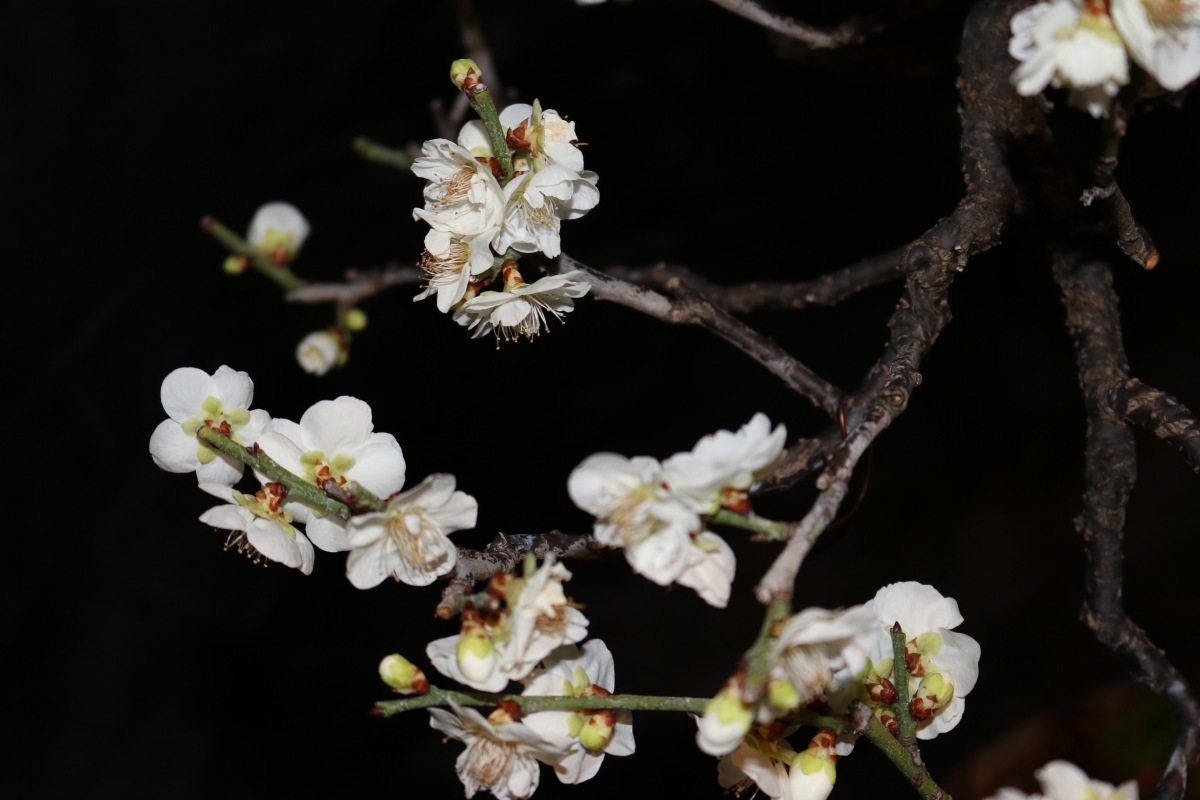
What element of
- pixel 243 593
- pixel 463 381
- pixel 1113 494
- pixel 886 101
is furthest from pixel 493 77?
pixel 243 593

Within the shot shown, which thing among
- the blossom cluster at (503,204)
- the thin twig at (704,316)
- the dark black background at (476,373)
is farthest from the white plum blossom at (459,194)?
the dark black background at (476,373)

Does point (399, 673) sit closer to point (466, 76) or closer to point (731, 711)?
point (731, 711)

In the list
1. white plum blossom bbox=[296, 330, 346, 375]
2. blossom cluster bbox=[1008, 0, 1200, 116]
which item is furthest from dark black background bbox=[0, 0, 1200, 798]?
blossom cluster bbox=[1008, 0, 1200, 116]

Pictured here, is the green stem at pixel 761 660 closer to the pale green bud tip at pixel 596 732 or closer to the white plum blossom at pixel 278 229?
the pale green bud tip at pixel 596 732

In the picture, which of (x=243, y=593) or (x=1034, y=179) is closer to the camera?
(x=1034, y=179)

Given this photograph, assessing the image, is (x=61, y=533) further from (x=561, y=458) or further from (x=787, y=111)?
(x=787, y=111)

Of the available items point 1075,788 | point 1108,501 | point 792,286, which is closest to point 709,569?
point 1075,788
